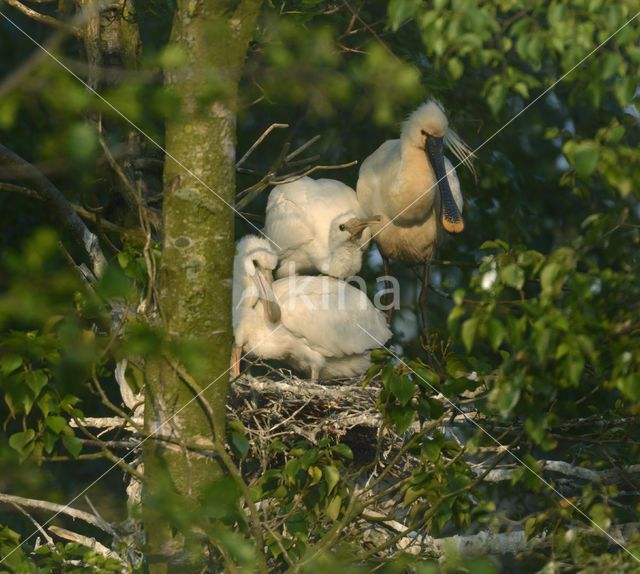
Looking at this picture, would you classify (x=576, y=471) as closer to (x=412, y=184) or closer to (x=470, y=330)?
(x=470, y=330)

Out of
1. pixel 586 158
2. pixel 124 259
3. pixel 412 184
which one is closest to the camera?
pixel 586 158

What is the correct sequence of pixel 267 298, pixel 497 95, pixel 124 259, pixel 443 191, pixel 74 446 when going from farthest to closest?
pixel 443 191, pixel 267 298, pixel 124 259, pixel 74 446, pixel 497 95

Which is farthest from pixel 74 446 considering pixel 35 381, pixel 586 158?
pixel 586 158

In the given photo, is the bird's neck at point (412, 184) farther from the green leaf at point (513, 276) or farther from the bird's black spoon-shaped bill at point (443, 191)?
the green leaf at point (513, 276)

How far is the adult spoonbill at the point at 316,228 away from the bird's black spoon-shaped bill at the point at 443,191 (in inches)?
17.4

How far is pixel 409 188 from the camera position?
23.2 feet

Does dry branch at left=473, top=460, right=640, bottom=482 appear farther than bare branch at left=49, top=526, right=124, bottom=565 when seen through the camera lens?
No

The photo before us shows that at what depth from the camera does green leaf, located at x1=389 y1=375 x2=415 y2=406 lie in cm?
371

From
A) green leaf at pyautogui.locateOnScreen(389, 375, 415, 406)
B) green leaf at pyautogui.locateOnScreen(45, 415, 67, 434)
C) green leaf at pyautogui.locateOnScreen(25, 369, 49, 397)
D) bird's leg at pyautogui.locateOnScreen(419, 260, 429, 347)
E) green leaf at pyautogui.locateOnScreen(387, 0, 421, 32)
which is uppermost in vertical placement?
green leaf at pyautogui.locateOnScreen(387, 0, 421, 32)

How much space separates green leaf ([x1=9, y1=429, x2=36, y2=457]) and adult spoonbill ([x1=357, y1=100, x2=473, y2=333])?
3480mm

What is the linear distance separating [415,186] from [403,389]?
11.5ft

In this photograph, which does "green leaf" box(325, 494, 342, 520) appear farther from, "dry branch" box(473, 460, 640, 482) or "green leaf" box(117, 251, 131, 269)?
"green leaf" box(117, 251, 131, 269)

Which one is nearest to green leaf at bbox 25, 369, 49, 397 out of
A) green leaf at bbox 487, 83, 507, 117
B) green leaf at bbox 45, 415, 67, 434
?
green leaf at bbox 45, 415, 67, 434

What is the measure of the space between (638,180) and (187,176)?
1355 millimetres
